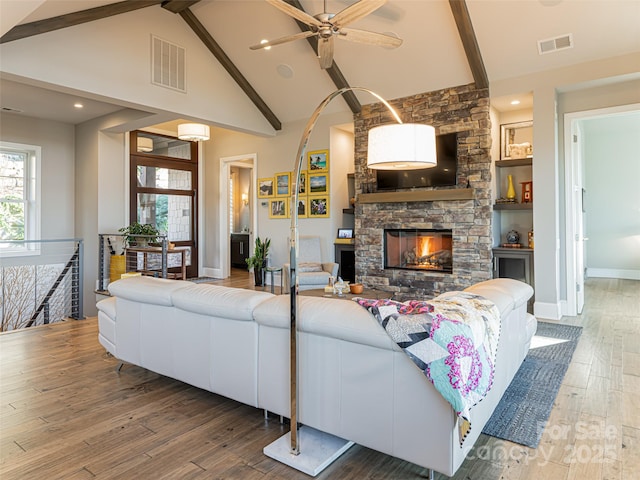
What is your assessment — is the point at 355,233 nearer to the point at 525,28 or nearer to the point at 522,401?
the point at 525,28

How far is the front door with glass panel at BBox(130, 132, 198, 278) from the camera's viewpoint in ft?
24.3

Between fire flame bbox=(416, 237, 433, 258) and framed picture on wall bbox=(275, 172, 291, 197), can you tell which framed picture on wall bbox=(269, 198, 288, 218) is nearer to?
framed picture on wall bbox=(275, 172, 291, 197)

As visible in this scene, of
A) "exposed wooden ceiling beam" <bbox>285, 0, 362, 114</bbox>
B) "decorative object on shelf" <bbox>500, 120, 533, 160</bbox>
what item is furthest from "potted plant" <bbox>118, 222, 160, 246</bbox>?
"decorative object on shelf" <bbox>500, 120, 533, 160</bbox>

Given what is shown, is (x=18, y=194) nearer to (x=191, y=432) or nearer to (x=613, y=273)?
(x=191, y=432)

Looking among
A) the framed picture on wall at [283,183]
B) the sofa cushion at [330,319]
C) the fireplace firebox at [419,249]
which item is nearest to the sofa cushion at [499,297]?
the sofa cushion at [330,319]

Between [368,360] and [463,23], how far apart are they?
4106mm

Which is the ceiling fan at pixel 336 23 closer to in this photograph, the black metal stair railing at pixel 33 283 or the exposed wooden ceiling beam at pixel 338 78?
the exposed wooden ceiling beam at pixel 338 78

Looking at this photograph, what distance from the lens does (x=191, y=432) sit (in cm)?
219

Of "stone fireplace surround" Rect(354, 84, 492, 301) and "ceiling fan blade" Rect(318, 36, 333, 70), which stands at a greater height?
"ceiling fan blade" Rect(318, 36, 333, 70)

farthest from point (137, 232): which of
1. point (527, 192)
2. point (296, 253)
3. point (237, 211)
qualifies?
point (527, 192)

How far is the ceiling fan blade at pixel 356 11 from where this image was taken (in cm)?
294

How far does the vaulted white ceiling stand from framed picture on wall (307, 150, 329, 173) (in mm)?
685

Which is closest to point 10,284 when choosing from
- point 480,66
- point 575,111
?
point 480,66

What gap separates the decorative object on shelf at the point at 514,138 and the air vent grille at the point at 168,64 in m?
4.60
